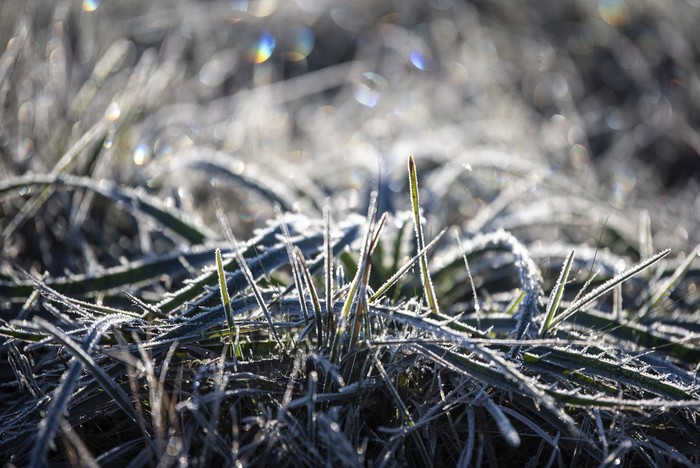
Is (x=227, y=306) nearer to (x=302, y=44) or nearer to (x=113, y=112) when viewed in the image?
(x=113, y=112)

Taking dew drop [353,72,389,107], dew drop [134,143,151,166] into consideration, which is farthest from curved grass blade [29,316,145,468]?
dew drop [353,72,389,107]

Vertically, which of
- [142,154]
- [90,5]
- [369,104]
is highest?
[90,5]

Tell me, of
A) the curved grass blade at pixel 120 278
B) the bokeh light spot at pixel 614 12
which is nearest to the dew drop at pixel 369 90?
the curved grass blade at pixel 120 278

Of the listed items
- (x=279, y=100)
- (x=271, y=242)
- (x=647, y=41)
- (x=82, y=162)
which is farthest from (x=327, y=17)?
(x=271, y=242)

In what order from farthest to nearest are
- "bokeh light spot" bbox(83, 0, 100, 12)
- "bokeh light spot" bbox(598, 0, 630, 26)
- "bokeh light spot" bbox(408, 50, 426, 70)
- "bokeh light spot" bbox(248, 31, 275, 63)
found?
1. "bokeh light spot" bbox(598, 0, 630, 26)
2. "bokeh light spot" bbox(248, 31, 275, 63)
3. "bokeh light spot" bbox(408, 50, 426, 70)
4. "bokeh light spot" bbox(83, 0, 100, 12)

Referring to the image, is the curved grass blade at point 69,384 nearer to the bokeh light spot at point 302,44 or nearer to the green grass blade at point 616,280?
the green grass blade at point 616,280

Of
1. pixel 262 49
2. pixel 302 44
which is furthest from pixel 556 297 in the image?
pixel 302 44

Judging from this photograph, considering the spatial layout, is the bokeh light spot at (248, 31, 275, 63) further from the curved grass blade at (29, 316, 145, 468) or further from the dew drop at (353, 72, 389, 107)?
the curved grass blade at (29, 316, 145, 468)
